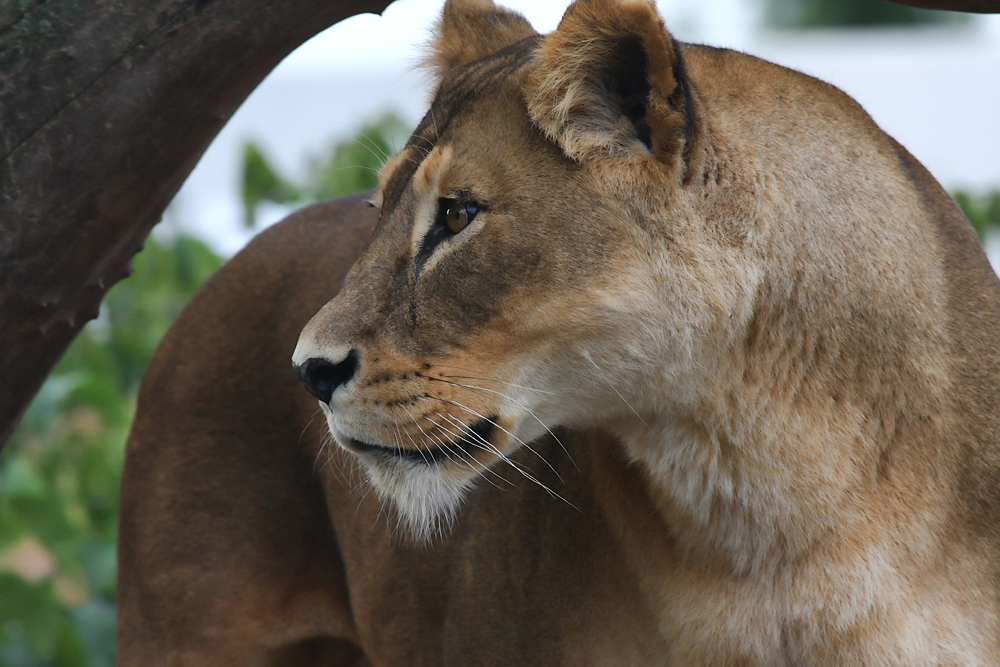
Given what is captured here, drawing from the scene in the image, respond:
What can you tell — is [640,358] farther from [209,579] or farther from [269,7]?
[209,579]

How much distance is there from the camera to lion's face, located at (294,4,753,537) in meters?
2.15

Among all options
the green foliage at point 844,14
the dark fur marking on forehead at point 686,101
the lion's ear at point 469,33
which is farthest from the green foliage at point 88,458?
the green foliage at point 844,14

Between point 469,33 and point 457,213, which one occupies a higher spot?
point 469,33

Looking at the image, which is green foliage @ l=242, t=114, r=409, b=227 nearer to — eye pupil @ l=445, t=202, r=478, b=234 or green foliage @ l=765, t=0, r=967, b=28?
eye pupil @ l=445, t=202, r=478, b=234

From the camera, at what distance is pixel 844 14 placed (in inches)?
1265

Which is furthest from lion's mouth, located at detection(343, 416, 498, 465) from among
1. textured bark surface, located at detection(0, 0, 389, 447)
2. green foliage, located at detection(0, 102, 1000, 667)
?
green foliage, located at detection(0, 102, 1000, 667)

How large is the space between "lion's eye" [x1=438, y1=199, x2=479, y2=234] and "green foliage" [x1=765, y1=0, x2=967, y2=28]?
29193 millimetres

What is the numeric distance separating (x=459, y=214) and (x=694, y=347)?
1.75 feet

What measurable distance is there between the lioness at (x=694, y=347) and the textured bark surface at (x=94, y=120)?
460 millimetres

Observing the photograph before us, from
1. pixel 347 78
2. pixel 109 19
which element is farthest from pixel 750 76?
pixel 347 78

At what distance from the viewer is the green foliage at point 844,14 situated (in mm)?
30188

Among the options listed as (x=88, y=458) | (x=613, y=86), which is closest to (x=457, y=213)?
(x=613, y=86)

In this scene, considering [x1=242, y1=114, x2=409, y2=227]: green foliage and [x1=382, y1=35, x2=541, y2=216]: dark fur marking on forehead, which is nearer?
[x1=382, y1=35, x2=541, y2=216]: dark fur marking on forehead

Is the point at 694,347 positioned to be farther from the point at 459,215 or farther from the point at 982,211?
the point at 982,211
